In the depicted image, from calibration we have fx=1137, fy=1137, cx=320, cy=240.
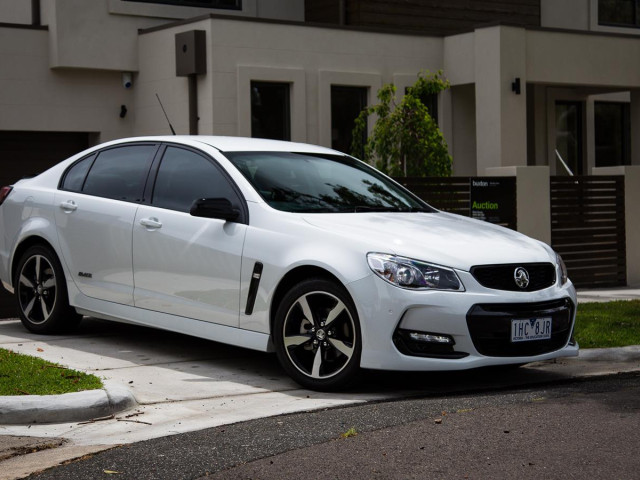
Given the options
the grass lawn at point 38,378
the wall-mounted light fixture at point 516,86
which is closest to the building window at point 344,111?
the wall-mounted light fixture at point 516,86

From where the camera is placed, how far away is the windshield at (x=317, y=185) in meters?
8.22

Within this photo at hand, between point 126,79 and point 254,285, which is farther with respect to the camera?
point 126,79

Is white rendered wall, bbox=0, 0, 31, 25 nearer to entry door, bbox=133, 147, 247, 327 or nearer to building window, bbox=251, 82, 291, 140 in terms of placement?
building window, bbox=251, 82, 291, 140

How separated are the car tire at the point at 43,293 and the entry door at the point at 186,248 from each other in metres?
1.05

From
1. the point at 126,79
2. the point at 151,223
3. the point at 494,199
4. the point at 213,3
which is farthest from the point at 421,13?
the point at 151,223

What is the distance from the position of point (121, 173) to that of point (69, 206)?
547 mm

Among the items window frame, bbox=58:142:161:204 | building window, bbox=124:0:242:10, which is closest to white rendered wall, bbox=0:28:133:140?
building window, bbox=124:0:242:10

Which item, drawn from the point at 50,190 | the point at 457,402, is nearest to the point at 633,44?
the point at 50,190

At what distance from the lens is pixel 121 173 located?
9188 mm

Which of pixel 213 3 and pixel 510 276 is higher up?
pixel 213 3

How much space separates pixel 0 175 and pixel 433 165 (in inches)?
304

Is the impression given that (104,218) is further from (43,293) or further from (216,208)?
(216,208)

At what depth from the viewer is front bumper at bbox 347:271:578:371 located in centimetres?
716

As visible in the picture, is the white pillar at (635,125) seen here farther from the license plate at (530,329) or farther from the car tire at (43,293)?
the license plate at (530,329)
